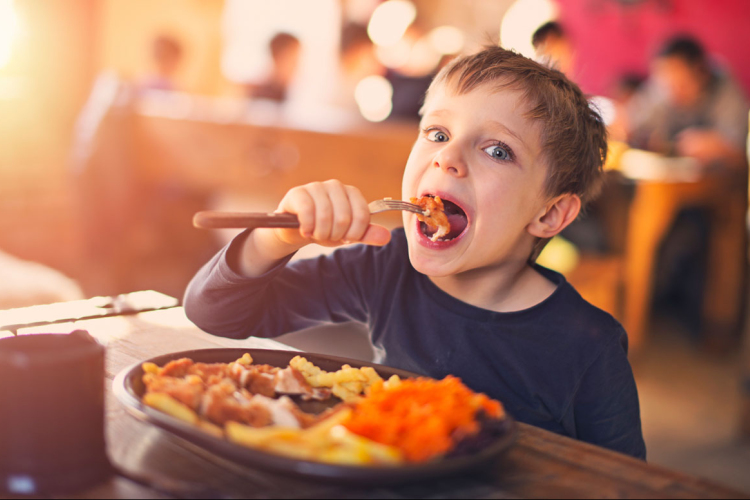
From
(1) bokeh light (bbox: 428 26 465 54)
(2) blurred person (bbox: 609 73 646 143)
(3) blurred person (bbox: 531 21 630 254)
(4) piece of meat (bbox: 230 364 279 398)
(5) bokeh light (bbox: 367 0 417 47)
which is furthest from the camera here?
(5) bokeh light (bbox: 367 0 417 47)

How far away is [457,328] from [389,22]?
6.62 meters

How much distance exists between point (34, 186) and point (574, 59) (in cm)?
419

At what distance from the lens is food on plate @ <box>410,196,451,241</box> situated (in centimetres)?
99

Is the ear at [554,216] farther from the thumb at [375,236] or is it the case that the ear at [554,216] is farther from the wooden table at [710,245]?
the wooden table at [710,245]

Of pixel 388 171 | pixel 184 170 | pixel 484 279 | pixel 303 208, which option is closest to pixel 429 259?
pixel 484 279

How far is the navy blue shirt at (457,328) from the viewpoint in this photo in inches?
39.8

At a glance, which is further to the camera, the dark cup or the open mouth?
the open mouth

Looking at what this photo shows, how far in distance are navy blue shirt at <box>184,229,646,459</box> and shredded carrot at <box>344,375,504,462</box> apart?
0.36 m

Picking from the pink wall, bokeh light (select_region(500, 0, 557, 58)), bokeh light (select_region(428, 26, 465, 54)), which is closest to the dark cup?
the pink wall

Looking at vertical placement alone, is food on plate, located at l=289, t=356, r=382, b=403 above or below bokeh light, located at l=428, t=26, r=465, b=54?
below

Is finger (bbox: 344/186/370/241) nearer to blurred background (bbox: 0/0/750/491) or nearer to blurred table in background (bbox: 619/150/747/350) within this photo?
blurred background (bbox: 0/0/750/491)

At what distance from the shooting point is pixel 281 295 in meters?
1.14

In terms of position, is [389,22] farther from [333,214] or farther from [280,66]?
[333,214]

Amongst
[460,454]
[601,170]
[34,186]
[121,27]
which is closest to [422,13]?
[121,27]
